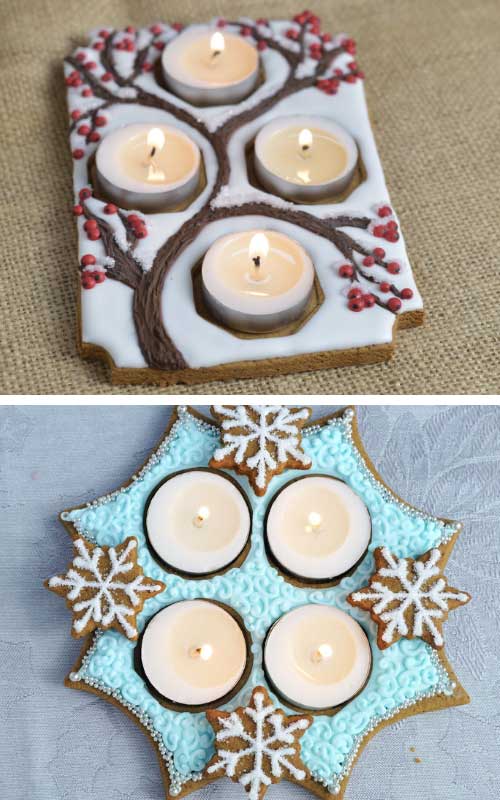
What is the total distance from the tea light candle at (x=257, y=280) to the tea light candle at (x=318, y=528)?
10.3 inches

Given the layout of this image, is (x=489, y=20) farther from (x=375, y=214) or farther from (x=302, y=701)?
(x=302, y=701)

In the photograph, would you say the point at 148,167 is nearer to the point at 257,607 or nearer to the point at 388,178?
the point at 388,178

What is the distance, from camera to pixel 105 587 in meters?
1.37

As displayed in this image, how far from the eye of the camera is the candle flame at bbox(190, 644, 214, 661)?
132 centimetres

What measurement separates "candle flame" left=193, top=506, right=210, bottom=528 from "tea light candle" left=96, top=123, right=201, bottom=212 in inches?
20.9

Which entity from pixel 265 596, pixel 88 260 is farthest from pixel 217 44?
pixel 265 596

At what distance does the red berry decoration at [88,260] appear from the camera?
1560 millimetres

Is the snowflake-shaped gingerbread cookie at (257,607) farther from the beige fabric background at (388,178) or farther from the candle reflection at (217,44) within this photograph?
the candle reflection at (217,44)

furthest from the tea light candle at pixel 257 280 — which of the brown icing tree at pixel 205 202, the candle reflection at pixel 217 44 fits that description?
the candle reflection at pixel 217 44

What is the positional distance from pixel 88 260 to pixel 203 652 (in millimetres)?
647

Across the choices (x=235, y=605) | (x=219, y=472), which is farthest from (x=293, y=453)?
(x=235, y=605)

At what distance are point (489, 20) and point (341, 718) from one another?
145 cm

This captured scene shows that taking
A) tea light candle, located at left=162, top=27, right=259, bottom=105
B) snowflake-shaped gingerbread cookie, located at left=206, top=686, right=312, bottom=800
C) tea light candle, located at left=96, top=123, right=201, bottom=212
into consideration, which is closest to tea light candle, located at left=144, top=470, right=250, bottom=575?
snowflake-shaped gingerbread cookie, located at left=206, top=686, right=312, bottom=800

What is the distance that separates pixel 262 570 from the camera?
1410 millimetres
